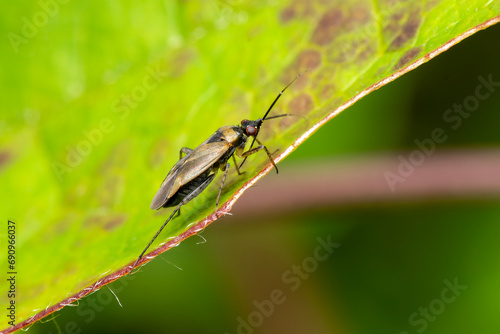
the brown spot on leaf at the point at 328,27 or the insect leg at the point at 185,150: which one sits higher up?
the insect leg at the point at 185,150

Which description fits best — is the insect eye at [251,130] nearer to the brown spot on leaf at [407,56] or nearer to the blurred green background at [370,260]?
the blurred green background at [370,260]

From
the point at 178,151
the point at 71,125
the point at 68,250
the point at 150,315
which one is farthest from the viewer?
the point at 150,315

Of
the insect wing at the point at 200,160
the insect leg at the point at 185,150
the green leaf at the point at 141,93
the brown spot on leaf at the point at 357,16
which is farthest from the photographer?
the insect wing at the point at 200,160

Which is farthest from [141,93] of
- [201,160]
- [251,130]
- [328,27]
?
[328,27]

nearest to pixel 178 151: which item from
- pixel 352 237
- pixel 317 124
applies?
pixel 317 124

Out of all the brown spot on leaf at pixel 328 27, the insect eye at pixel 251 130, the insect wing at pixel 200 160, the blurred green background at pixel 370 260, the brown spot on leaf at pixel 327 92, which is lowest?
the blurred green background at pixel 370 260

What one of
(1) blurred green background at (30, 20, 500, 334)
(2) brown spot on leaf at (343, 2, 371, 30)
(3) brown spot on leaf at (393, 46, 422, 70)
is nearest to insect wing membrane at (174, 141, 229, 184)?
(1) blurred green background at (30, 20, 500, 334)

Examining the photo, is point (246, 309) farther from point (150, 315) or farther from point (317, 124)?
point (317, 124)

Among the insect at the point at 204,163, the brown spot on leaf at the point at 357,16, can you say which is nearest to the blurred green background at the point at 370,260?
the insect at the point at 204,163
